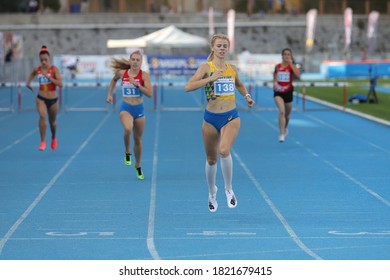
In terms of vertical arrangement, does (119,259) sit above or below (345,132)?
above

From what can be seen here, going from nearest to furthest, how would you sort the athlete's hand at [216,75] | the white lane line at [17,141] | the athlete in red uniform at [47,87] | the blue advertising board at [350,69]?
1. the athlete's hand at [216,75]
2. the athlete in red uniform at [47,87]
3. the white lane line at [17,141]
4. the blue advertising board at [350,69]

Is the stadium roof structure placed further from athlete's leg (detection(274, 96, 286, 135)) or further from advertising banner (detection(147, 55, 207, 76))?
athlete's leg (detection(274, 96, 286, 135))

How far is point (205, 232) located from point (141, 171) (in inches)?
204

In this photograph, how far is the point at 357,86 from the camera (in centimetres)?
4981

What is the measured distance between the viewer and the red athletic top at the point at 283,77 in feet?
71.2

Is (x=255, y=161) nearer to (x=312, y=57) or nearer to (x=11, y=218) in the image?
(x=11, y=218)

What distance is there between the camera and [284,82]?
2175 centimetres

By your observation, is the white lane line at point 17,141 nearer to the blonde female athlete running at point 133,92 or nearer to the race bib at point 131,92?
the blonde female athlete running at point 133,92

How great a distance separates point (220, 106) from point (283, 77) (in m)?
9.90

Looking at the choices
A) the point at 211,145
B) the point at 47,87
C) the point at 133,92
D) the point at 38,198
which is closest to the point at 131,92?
the point at 133,92

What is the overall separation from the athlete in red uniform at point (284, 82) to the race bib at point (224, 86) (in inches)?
379

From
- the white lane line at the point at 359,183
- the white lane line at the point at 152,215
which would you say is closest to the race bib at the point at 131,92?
the white lane line at the point at 152,215

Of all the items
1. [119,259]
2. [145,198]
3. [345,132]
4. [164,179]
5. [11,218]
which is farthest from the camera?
[345,132]

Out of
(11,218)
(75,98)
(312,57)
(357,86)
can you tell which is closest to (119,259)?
(11,218)
